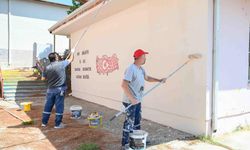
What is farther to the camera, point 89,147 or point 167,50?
point 167,50

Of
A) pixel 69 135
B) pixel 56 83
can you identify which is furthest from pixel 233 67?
pixel 56 83

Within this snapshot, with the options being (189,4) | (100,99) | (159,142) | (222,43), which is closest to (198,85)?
(222,43)

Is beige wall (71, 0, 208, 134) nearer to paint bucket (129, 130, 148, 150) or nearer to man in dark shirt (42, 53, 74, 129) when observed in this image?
paint bucket (129, 130, 148, 150)

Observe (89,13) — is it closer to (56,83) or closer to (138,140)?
(56,83)

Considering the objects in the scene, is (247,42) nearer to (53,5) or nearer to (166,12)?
(166,12)

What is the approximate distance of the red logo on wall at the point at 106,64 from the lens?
7.69m

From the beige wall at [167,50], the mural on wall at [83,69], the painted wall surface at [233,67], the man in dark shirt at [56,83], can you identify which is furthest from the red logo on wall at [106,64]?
the painted wall surface at [233,67]

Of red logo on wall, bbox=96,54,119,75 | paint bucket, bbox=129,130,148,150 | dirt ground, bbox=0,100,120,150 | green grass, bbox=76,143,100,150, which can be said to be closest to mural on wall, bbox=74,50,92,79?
red logo on wall, bbox=96,54,119,75

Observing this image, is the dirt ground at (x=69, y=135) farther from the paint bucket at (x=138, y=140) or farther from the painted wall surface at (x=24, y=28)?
Result: the painted wall surface at (x=24, y=28)

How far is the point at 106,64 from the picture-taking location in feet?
27.1

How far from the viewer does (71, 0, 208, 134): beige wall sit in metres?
4.74

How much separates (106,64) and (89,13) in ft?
5.62

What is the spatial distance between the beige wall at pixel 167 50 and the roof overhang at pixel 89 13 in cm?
23

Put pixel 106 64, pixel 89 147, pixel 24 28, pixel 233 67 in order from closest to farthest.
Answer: pixel 89 147, pixel 233 67, pixel 106 64, pixel 24 28
